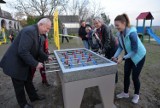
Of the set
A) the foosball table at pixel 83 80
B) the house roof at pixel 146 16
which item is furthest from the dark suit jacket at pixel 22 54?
the house roof at pixel 146 16

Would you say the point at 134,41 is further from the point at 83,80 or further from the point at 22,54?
the point at 22,54

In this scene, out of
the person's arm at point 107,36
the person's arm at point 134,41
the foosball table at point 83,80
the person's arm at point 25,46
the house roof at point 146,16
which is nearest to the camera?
the foosball table at point 83,80

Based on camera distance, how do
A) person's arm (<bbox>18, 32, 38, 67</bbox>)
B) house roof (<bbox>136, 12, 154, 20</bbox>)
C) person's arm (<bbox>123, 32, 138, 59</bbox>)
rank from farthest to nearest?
house roof (<bbox>136, 12, 154, 20</bbox>) < person's arm (<bbox>123, 32, 138, 59</bbox>) < person's arm (<bbox>18, 32, 38, 67</bbox>)

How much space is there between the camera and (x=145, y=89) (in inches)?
138

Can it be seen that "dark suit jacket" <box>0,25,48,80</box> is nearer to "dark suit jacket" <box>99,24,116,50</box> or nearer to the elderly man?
the elderly man

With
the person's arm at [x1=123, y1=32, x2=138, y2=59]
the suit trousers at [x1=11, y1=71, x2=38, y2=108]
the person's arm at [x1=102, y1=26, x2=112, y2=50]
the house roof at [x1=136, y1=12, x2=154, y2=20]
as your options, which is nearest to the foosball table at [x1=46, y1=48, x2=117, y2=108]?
the person's arm at [x1=123, y1=32, x2=138, y2=59]

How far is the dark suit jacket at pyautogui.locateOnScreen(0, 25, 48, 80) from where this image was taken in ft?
7.07

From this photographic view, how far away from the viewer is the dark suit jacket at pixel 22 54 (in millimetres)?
2154

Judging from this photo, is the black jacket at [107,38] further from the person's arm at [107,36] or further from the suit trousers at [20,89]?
the suit trousers at [20,89]

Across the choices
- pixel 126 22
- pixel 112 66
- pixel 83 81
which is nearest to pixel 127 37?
pixel 126 22

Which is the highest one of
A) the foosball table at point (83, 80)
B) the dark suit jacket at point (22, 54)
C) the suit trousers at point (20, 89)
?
the dark suit jacket at point (22, 54)

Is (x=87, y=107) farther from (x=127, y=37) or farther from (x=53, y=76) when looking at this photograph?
(x=53, y=76)

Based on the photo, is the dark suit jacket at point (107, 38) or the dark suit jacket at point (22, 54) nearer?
the dark suit jacket at point (22, 54)

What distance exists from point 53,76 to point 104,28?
7.70ft
